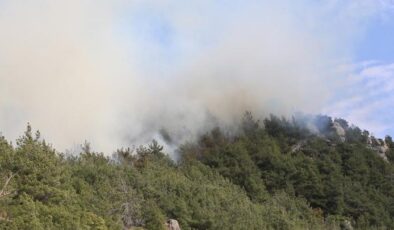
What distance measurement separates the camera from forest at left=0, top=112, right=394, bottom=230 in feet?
116

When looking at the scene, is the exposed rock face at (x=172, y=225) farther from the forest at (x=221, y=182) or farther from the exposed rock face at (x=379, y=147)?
the exposed rock face at (x=379, y=147)

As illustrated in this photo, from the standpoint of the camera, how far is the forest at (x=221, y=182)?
3550 centimetres

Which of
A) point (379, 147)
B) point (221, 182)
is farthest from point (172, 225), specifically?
point (379, 147)

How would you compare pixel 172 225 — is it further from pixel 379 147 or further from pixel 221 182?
pixel 379 147

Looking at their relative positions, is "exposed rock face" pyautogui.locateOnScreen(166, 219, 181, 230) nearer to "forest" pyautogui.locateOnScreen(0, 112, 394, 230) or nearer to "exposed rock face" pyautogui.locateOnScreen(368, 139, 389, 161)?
"forest" pyautogui.locateOnScreen(0, 112, 394, 230)

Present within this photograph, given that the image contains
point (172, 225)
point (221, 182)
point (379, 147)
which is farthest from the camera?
point (379, 147)

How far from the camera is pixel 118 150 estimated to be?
73.9 m

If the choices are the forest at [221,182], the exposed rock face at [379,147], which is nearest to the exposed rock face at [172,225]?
the forest at [221,182]

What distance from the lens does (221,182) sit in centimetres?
7000

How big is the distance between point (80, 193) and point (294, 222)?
26.3 metres

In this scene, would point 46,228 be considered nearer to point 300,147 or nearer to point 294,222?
point 294,222

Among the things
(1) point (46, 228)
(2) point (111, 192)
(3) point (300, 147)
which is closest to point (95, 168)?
(2) point (111, 192)

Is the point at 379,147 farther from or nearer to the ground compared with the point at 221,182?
farther from the ground

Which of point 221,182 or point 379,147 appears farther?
point 379,147
